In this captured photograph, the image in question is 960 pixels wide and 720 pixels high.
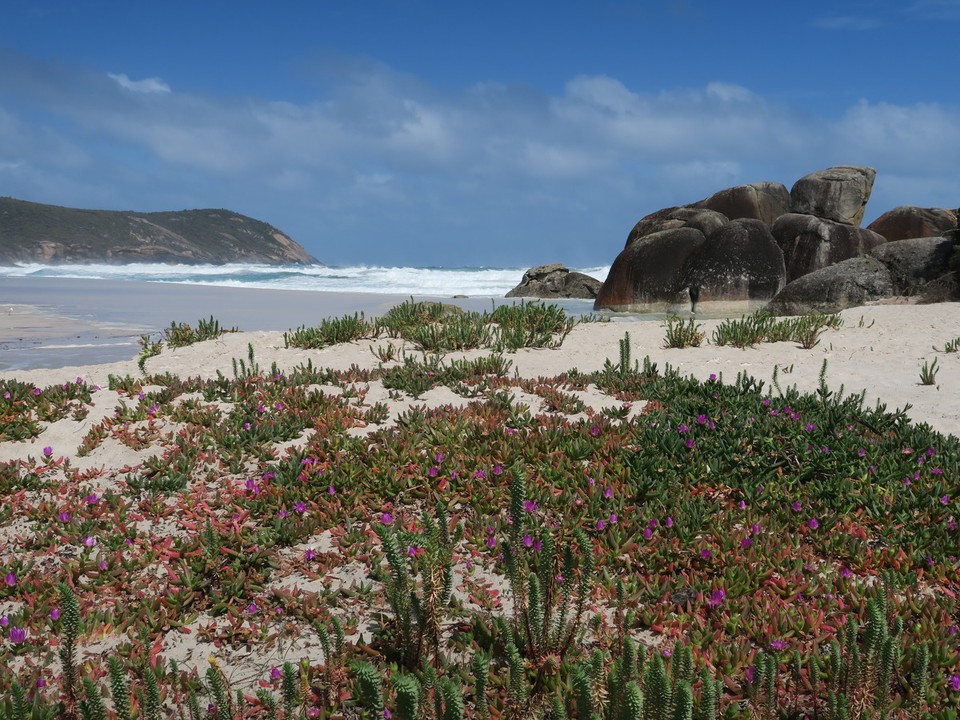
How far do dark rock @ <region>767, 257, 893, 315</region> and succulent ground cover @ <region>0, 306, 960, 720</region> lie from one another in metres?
13.0

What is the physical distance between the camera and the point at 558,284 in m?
31.5

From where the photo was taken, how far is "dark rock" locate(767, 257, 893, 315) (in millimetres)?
18530

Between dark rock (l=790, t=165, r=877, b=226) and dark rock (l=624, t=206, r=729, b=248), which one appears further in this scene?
dark rock (l=790, t=165, r=877, b=226)

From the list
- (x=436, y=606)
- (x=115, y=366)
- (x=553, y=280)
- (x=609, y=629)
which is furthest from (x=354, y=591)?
(x=553, y=280)

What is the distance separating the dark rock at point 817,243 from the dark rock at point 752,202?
3.37m

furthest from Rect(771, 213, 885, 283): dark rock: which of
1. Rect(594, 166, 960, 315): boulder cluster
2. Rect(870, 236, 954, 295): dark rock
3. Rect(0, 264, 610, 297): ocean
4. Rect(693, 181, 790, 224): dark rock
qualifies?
Rect(0, 264, 610, 297): ocean

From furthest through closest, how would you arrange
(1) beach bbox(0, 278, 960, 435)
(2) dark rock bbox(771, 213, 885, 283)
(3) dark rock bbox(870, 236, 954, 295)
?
(2) dark rock bbox(771, 213, 885, 283) → (3) dark rock bbox(870, 236, 954, 295) → (1) beach bbox(0, 278, 960, 435)

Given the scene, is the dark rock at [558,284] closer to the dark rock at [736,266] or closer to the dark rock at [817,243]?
the dark rock at [817,243]

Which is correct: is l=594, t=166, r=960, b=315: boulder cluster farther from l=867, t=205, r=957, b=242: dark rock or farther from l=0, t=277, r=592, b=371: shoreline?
l=0, t=277, r=592, b=371: shoreline

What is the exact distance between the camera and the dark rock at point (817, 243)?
78.1 ft

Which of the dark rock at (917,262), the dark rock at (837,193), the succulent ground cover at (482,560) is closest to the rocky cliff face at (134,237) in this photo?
the dark rock at (837,193)

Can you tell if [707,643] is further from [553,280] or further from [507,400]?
[553,280]

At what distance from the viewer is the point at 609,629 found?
12.1 feet

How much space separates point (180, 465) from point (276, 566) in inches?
70.7
